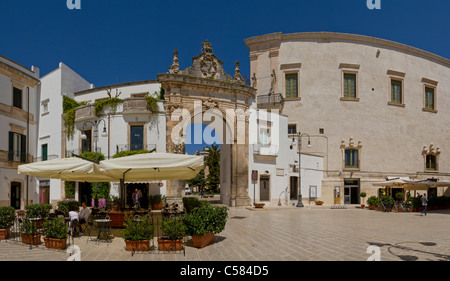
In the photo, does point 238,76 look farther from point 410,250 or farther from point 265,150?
point 410,250

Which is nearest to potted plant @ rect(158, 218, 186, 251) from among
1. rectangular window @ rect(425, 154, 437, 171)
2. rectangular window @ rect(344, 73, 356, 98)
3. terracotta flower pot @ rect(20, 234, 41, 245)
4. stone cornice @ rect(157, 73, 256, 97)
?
terracotta flower pot @ rect(20, 234, 41, 245)

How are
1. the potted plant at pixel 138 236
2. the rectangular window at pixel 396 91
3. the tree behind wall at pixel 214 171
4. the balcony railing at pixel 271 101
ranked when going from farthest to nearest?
1. the tree behind wall at pixel 214 171
2. the rectangular window at pixel 396 91
3. the balcony railing at pixel 271 101
4. the potted plant at pixel 138 236

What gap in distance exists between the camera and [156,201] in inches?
931

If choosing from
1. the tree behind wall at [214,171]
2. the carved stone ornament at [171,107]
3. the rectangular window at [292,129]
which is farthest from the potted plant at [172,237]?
the tree behind wall at [214,171]

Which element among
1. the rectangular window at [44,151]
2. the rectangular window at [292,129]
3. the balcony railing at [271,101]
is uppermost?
the balcony railing at [271,101]

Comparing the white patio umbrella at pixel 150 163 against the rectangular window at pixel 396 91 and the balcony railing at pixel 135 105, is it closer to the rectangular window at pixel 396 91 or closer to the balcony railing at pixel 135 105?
the balcony railing at pixel 135 105

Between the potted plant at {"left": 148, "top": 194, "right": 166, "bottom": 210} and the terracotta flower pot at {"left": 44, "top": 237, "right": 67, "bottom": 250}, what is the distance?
14.6 meters

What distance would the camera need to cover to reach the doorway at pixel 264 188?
89.0 feet

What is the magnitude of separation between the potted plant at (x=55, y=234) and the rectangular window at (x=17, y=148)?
2040 centimetres

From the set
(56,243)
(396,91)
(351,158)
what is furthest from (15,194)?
(396,91)

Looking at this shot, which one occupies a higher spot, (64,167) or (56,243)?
(64,167)

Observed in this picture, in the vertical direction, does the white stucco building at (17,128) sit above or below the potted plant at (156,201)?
above

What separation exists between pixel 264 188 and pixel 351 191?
1120 cm

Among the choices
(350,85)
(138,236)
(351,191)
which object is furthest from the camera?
(350,85)
